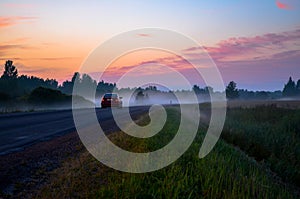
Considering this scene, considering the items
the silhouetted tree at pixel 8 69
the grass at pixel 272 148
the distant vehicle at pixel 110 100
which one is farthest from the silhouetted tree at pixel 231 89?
the grass at pixel 272 148

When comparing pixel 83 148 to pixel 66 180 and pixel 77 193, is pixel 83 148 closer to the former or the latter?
pixel 66 180

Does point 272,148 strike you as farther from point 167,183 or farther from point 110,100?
point 110,100

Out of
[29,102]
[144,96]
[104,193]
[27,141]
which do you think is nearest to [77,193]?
[104,193]

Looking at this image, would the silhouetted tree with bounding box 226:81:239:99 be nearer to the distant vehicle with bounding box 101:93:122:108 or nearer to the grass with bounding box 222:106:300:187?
the distant vehicle with bounding box 101:93:122:108

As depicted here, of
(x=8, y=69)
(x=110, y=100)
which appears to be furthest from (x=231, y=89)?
(x=110, y=100)

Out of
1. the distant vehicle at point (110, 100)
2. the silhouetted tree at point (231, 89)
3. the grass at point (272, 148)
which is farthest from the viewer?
the silhouetted tree at point (231, 89)

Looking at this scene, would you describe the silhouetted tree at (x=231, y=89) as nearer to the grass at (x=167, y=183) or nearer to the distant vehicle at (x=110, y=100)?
the distant vehicle at (x=110, y=100)

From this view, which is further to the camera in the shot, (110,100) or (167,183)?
(110,100)

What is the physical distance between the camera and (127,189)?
5594 mm

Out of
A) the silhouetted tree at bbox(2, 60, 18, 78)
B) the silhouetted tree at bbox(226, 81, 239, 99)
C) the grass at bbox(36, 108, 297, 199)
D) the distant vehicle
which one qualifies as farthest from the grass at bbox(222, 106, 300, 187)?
the silhouetted tree at bbox(226, 81, 239, 99)

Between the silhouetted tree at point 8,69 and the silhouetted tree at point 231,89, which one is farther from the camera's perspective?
the silhouetted tree at point 231,89

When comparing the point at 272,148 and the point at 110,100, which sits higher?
the point at 110,100

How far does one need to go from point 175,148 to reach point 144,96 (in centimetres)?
8116

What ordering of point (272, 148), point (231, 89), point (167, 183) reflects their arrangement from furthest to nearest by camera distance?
point (231, 89)
point (272, 148)
point (167, 183)
